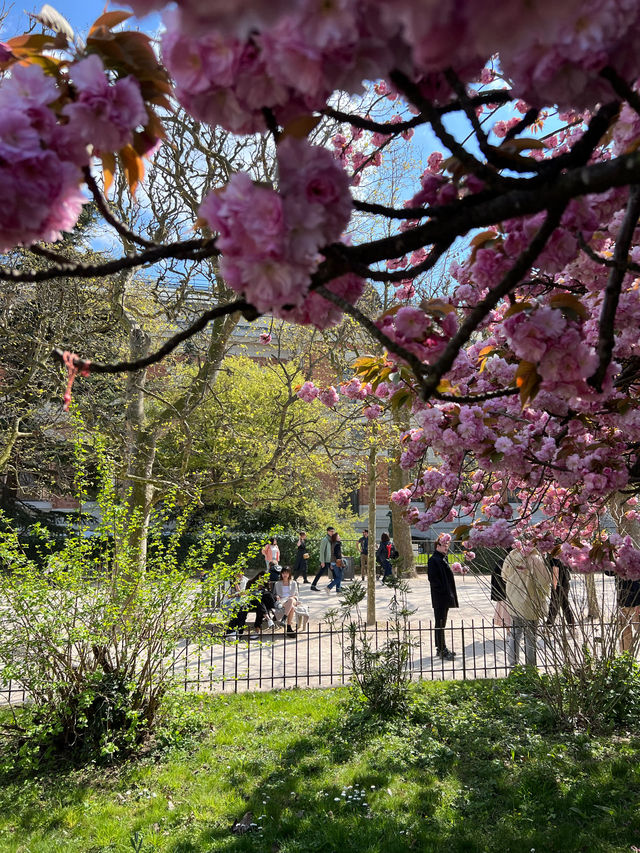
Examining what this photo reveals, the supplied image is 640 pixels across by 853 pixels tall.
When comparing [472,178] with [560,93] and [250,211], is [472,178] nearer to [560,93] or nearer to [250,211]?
[560,93]

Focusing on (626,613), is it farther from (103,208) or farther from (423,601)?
(423,601)

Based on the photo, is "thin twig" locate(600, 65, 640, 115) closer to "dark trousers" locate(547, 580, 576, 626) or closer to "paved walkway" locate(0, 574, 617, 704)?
"paved walkway" locate(0, 574, 617, 704)

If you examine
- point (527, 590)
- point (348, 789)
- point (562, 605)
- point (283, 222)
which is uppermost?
point (283, 222)

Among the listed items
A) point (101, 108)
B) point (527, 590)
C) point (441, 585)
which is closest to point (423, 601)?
point (441, 585)

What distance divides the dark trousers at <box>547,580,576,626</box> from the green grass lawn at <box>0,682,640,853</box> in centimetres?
83

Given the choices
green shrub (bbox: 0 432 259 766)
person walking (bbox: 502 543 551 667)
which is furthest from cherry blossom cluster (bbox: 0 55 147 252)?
person walking (bbox: 502 543 551 667)

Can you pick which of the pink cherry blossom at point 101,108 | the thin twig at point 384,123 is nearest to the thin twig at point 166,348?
the pink cherry blossom at point 101,108

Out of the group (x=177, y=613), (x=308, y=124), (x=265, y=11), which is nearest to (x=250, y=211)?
(x=308, y=124)

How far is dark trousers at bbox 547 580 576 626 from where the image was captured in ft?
18.8

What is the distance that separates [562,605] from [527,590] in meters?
0.49

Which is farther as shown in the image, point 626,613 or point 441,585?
point 441,585

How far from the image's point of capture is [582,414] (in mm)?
2762

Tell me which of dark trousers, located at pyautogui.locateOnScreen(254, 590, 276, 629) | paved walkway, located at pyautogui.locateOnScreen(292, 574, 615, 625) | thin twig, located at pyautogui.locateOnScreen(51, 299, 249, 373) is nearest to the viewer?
thin twig, located at pyautogui.locateOnScreen(51, 299, 249, 373)

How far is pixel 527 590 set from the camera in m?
5.58
